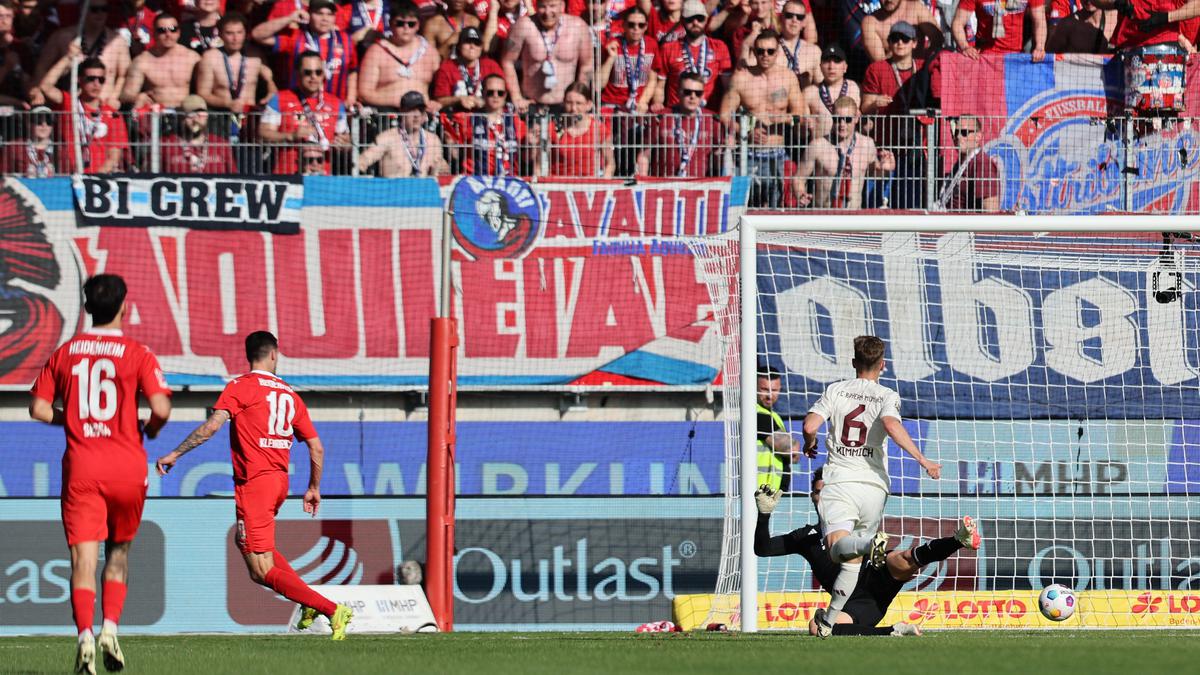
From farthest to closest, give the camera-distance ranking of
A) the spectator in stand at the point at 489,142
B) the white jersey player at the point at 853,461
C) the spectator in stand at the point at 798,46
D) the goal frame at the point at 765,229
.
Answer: the spectator in stand at the point at 798,46, the spectator in stand at the point at 489,142, the goal frame at the point at 765,229, the white jersey player at the point at 853,461

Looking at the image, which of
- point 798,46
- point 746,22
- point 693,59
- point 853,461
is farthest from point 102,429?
point 746,22

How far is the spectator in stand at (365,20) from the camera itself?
16.5m

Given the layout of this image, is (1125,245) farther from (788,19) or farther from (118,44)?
(118,44)

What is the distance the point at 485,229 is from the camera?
15.8m

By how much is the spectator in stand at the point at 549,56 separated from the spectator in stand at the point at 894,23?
8.89ft

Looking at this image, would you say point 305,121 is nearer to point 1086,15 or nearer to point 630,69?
point 630,69

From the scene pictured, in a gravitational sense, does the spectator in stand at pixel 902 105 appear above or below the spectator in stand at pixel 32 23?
below

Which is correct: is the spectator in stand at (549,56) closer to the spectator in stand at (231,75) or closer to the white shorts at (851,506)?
the spectator in stand at (231,75)

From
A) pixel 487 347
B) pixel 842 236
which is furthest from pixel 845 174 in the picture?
pixel 487 347

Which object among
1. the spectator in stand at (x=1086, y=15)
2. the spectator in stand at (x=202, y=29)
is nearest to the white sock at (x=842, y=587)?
the spectator in stand at (x=1086, y=15)

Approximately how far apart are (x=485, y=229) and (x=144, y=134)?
319cm

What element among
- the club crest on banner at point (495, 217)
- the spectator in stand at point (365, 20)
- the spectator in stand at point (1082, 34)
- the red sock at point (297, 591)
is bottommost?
the red sock at point (297, 591)

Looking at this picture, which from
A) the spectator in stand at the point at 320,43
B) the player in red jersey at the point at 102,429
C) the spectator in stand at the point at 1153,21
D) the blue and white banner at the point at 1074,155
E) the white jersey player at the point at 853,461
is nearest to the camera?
the player in red jersey at the point at 102,429

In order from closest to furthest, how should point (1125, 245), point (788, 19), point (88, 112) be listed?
point (1125, 245) → point (88, 112) → point (788, 19)
